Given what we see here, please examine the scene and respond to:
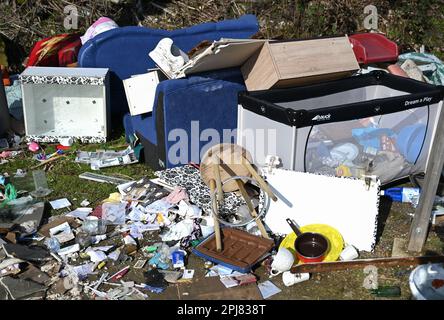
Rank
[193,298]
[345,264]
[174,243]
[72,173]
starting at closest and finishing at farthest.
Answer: [193,298], [345,264], [174,243], [72,173]

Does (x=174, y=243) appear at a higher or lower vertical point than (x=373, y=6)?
lower

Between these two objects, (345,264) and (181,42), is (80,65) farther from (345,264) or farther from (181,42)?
(345,264)

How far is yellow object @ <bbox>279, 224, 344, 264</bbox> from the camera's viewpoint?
12.4ft

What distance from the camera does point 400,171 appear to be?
15.3 ft

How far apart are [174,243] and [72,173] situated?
1588 millimetres

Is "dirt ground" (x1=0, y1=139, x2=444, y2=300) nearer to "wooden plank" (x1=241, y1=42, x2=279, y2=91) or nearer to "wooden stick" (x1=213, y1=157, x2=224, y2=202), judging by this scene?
"wooden stick" (x1=213, y1=157, x2=224, y2=202)

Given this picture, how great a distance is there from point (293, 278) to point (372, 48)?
10.3 feet

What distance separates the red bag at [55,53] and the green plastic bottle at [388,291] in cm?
425

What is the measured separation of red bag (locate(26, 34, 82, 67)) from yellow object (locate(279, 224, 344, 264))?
3536 millimetres

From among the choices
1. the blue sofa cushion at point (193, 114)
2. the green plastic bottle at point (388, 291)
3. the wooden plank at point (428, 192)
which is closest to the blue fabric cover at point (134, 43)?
the blue sofa cushion at point (193, 114)

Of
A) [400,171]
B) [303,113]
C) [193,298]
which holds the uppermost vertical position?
[303,113]

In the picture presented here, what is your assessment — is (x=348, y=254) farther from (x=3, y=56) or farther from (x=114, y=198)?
(x=3, y=56)

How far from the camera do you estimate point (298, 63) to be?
4.75 m

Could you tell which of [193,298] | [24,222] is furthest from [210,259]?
[24,222]
